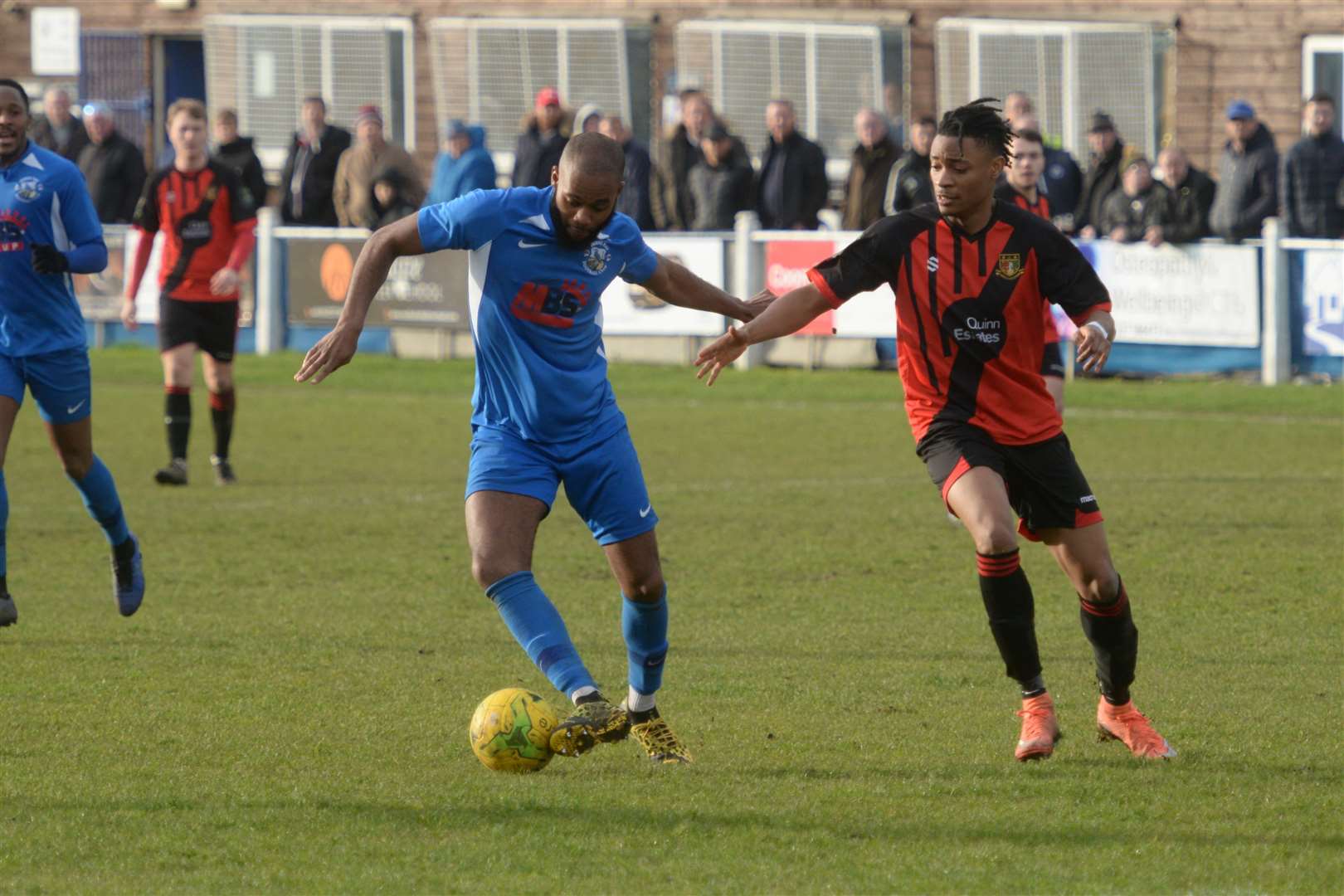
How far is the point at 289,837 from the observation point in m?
5.43

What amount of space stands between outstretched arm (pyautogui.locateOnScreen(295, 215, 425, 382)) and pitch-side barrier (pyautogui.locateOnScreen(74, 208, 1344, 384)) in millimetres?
9369

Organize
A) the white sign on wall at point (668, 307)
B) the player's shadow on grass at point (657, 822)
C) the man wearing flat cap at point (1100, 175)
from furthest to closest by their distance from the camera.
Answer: the white sign on wall at point (668, 307) → the man wearing flat cap at point (1100, 175) → the player's shadow on grass at point (657, 822)

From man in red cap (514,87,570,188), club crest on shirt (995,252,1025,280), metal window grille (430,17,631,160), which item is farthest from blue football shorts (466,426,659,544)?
metal window grille (430,17,631,160)

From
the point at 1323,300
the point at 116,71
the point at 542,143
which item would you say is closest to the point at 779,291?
the point at 542,143

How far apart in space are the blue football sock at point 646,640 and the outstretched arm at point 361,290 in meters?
1.16

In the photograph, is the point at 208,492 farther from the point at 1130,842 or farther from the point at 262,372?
the point at 1130,842

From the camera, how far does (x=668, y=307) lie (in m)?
19.6

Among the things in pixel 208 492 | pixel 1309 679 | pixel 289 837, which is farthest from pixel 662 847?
pixel 208 492

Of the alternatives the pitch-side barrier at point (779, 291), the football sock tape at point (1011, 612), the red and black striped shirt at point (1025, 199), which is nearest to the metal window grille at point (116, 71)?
the pitch-side barrier at point (779, 291)

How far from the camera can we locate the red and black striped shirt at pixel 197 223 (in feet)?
43.9

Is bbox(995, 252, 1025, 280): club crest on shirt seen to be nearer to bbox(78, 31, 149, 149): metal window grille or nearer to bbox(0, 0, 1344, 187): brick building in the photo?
bbox(0, 0, 1344, 187): brick building

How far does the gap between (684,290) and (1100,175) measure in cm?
1249

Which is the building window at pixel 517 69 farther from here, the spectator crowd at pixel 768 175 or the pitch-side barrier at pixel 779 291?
the pitch-side barrier at pixel 779 291

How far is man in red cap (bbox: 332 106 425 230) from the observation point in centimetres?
2056
